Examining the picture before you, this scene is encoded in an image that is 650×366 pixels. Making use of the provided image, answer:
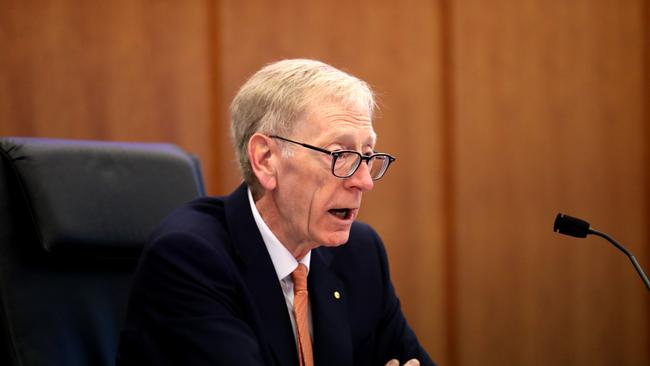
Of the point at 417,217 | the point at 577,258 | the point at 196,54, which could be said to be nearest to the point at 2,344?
the point at 196,54

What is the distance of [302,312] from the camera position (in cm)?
144

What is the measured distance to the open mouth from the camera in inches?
57.8

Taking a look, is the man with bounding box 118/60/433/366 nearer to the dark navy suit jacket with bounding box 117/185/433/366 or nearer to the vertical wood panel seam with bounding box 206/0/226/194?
the dark navy suit jacket with bounding box 117/185/433/366

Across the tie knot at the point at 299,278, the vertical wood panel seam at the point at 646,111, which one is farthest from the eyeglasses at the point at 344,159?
the vertical wood panel seam at the point at 646,111

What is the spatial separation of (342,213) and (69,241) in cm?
55

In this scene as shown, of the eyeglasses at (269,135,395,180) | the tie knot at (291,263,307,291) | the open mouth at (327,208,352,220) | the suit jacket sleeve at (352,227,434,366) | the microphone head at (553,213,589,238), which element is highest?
the eyeglasses at (269,135,395,180)

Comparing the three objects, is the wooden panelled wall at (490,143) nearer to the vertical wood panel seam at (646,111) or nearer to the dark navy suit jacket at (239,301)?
the vertical wood panel seam at (646,111)

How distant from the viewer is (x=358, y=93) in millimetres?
1460

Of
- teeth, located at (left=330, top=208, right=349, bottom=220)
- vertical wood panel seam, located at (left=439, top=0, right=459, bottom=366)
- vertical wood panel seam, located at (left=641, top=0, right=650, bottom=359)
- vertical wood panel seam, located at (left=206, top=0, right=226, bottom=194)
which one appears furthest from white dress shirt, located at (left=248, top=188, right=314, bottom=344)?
vertical wood panel seam, located at (left=641, top=0, right=650, bottom=359)

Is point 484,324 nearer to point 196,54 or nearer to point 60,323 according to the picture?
point 196,54

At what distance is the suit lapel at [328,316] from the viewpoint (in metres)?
1.43

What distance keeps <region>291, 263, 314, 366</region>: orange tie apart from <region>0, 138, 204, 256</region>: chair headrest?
1.13 ft

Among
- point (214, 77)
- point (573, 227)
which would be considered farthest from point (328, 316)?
point (214, 77)

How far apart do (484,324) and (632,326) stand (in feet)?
1.99
